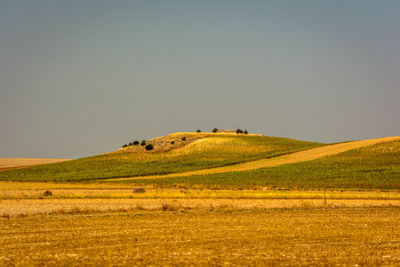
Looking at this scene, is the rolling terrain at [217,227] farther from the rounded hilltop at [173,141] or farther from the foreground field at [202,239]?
the rounded hilltop at [173,141]

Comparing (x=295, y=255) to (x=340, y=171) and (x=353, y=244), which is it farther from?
(x=340, y=171)

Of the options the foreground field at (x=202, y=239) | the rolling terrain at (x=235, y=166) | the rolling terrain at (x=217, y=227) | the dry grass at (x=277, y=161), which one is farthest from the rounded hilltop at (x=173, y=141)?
the foreground field at (x=202, y=239)

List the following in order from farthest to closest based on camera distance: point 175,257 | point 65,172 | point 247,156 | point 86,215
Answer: point 247,156
point 65,172
point 86,215
point 175,257

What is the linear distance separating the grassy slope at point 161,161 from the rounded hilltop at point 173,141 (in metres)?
3.66

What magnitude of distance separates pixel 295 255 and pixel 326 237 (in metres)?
4.63

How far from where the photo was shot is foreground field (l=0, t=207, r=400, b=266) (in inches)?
625

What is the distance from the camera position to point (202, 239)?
20.1 metres

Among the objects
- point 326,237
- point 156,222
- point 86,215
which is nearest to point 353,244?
point 326,237

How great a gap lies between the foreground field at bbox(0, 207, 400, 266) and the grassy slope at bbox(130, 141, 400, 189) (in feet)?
100

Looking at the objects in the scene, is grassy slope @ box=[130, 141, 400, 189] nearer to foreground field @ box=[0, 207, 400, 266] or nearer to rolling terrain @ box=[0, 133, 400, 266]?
rolling terrain @ box=[0, 133, 400, 266]

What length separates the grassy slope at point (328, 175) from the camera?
60.7m

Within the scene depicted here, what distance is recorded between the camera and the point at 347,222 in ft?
86.1

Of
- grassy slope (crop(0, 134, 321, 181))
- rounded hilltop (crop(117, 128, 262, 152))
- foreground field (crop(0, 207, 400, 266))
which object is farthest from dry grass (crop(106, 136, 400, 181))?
foreground field (crop(0, 207, 400, 266))

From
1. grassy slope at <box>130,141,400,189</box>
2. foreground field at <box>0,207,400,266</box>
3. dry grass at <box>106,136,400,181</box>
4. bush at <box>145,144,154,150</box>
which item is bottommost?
foreground field at <box>0,207,400,266</box>
